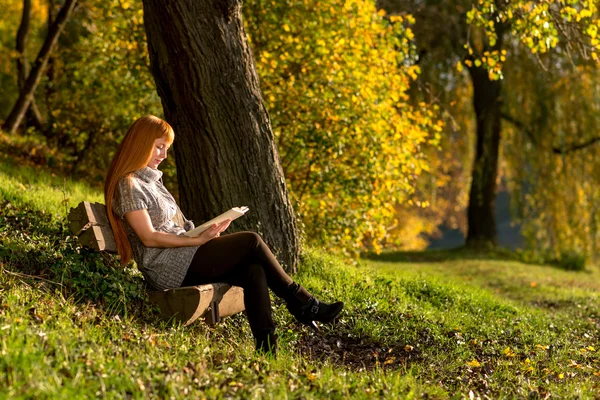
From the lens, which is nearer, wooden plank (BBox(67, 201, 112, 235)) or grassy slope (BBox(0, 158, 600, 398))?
grassy slope (BBox(0, 158, 600, 398))

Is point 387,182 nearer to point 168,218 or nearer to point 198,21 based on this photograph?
point 198,21

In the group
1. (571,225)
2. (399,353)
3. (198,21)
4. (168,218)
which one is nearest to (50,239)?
→ (168,218)

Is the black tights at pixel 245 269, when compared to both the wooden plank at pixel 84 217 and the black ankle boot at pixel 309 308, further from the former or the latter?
the wooden plank at pixel 84 217

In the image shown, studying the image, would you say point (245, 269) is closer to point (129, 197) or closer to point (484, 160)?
point (129, 197)

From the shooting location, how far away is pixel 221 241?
4.67 metres

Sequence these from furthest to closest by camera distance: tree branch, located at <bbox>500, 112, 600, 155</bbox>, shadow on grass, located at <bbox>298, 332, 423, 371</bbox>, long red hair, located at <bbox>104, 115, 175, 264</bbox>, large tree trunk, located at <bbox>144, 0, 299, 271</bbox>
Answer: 1. tree branch, located at <bbox>500, 112, 600, 155</bbox>
2. large tree trunk, located at <bbox>144, 0, 299, 271</bbox>
3. shadow on grass, located at <bbox>298, 332, 423, 371</bbox>
4. long red hair, located at <bbox>104, 115, 175, 264</bbox>

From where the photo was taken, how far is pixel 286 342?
5.29m

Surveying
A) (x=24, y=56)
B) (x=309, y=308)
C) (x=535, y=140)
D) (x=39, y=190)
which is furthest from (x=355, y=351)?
(x=535, y=140)

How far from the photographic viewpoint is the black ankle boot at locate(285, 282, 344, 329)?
4758 mm

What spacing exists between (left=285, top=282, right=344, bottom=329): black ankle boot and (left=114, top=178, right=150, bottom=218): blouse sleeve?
107 cm

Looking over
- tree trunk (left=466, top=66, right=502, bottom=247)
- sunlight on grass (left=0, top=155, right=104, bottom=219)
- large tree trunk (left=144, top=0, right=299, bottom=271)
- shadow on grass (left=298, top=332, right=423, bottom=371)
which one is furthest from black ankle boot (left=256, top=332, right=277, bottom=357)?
tree trunk (left=466, top=66, right=502, bottom=247)

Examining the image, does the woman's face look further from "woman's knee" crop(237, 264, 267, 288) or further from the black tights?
"woman's knee" crop(237, 264, 267, 288)

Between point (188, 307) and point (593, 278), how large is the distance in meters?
11.7

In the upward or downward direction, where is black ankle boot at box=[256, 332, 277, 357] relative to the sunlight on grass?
downward
